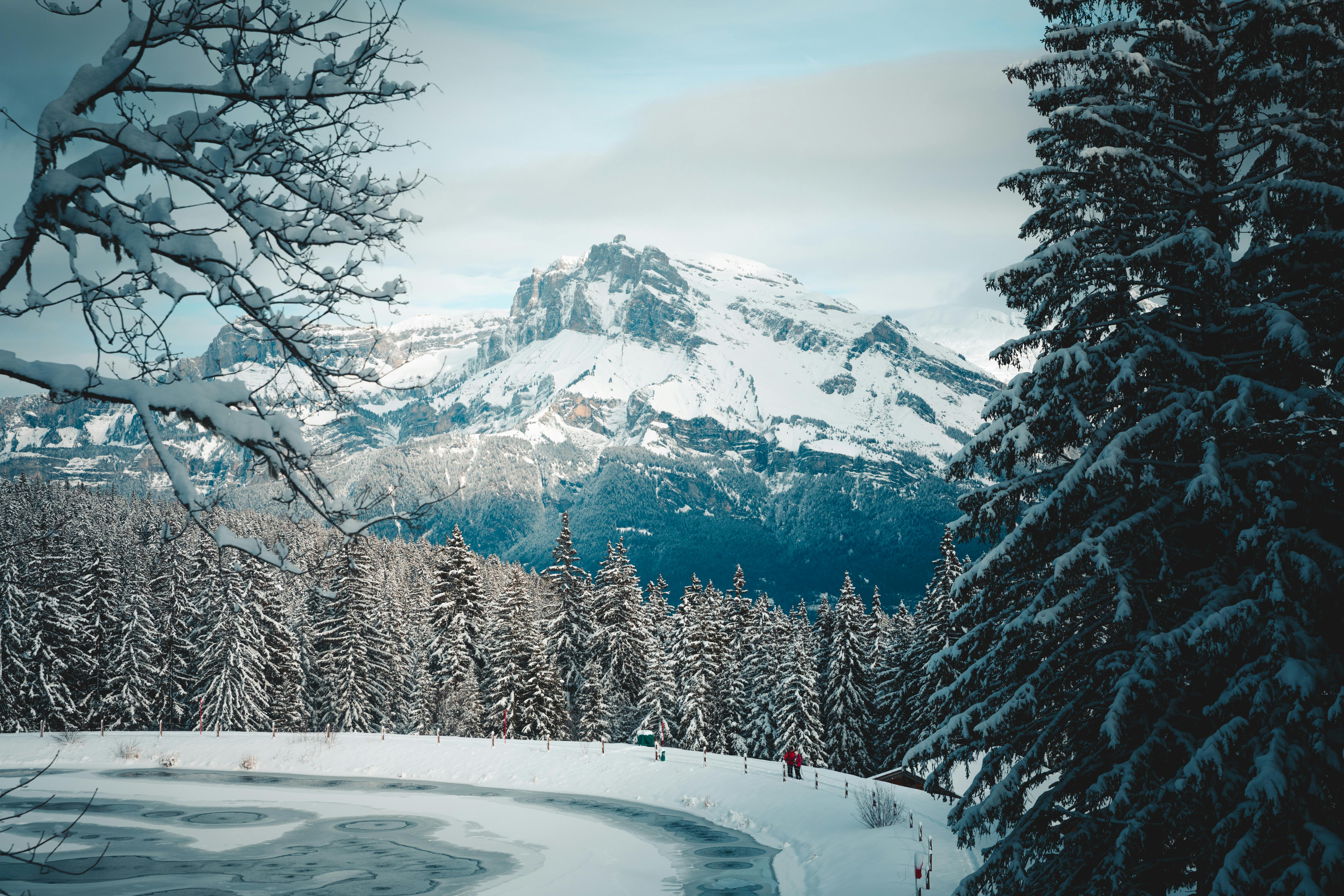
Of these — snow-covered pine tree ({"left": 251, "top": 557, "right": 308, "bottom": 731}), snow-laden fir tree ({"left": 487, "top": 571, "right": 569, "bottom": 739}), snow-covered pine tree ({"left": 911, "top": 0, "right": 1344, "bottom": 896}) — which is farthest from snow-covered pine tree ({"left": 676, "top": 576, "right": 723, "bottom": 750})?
snow-covered pine tree ({"left": 911, "top": 0, "right": 1344, "bottom": 896})

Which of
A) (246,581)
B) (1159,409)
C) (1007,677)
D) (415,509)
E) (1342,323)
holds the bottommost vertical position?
(246,581)

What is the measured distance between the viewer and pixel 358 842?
1989 cm

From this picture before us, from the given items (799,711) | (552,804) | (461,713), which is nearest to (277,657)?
(461,713)

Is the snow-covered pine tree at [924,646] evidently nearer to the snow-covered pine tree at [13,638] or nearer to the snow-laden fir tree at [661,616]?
the snow-laden fir tree at [661,616]

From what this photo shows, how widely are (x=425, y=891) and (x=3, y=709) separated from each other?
3571 centimetres

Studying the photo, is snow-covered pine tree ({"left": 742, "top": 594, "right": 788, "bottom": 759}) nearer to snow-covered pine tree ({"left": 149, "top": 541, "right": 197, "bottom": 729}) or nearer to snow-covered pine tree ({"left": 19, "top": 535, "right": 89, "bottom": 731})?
snow-covered pine tree ({"left": 149, "top": 541, "right": 197, "bottom": 729})

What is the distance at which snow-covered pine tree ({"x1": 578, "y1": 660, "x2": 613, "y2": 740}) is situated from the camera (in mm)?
47875

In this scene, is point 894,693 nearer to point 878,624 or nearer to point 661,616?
point 878,624

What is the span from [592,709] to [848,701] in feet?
51.4

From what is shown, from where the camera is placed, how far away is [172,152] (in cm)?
408

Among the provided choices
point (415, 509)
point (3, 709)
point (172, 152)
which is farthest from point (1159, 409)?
point (3, 709)

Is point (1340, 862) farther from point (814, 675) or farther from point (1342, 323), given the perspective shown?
point (814, 675)

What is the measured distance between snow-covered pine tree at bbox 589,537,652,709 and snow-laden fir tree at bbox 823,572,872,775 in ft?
41.2

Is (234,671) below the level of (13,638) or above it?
below
